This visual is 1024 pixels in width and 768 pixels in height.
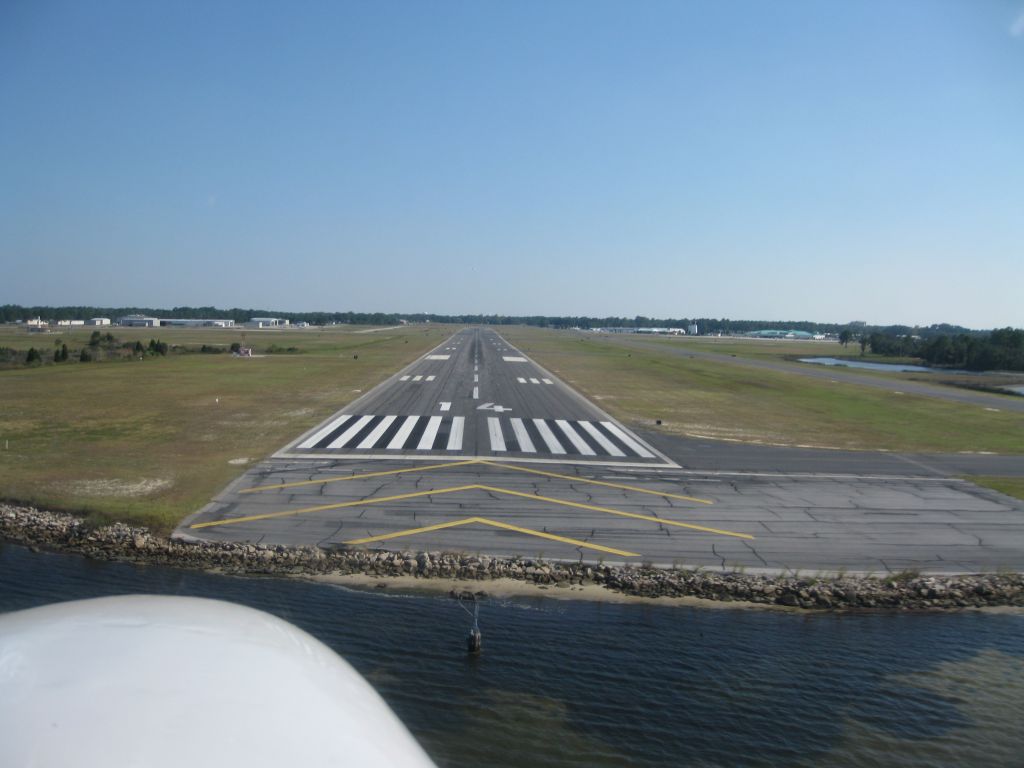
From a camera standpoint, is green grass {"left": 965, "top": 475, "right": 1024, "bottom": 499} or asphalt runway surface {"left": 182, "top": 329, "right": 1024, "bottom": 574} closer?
asphalt runway surface {"left": 182, "top": 329, "right": 1024, "bottom": 574}

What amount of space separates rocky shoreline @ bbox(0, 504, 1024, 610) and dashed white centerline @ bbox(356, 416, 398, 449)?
12349 millimetres

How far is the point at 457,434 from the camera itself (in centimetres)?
3272

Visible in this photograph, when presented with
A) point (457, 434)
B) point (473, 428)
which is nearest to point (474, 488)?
point (457, 434)

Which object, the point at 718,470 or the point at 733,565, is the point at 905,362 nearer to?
the point at 718,470

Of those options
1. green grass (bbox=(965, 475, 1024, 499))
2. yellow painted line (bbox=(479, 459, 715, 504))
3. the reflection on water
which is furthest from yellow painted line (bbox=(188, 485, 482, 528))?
green grass (bbox=(965, 475, 1024, 499))

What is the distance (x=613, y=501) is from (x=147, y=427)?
23865 mm

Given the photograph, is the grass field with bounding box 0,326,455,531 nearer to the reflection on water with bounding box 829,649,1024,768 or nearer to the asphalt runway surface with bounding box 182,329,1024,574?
the asphalt runway surface with bounding box 182,329,1024,574

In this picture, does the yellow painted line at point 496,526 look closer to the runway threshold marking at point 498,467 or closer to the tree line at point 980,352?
the runway threshold marking at point 498,467

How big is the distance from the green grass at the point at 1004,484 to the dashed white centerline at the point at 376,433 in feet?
83.4

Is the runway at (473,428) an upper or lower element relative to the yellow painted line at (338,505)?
upper

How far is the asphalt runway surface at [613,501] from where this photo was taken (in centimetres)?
1847

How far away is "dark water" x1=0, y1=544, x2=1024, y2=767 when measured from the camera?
34.6ft

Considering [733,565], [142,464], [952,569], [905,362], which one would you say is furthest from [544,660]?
[905,362]

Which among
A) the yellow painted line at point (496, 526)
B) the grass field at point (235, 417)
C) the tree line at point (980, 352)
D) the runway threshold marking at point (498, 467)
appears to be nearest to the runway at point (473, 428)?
the runway threshold marking at point (498, 467)
